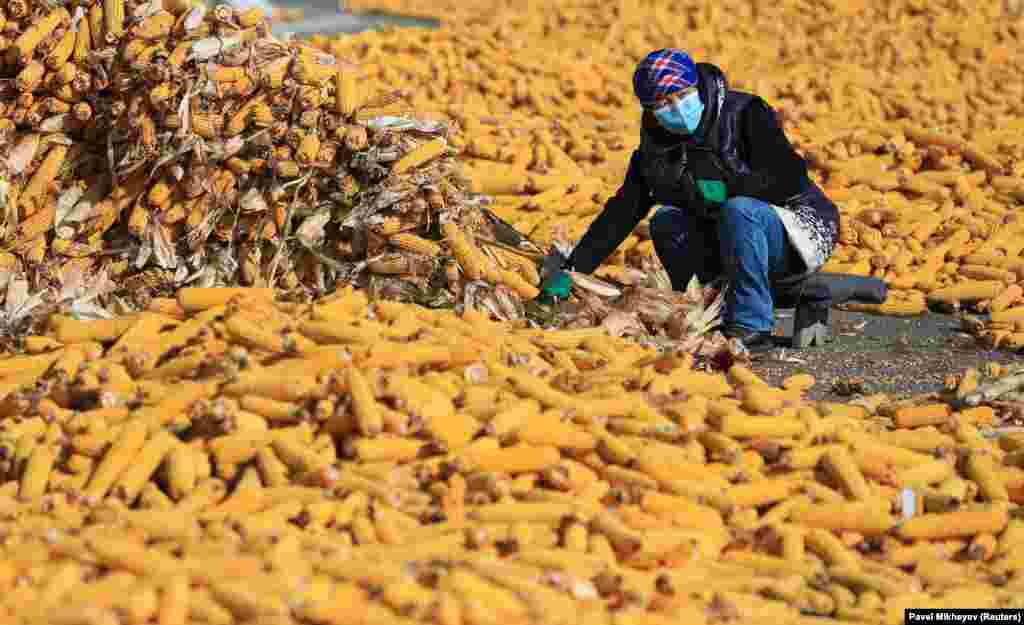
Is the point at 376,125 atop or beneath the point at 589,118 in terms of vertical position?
atop

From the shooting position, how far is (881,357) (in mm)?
7270

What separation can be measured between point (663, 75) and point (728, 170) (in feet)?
2.15

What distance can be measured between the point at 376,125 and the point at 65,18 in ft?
5.54

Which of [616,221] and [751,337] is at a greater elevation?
[616,221]

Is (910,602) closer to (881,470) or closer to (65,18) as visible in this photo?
(881,470)

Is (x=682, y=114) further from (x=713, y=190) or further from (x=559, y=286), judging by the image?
(x=559, y=286)

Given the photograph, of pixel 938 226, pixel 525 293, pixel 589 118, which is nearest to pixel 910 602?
pixel 525 293

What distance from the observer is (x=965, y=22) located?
14141 millimetres

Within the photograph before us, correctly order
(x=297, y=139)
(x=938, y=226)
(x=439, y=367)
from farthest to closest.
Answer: (x=938, y=226) < (x=297, y=139) < (x=439, y=367)

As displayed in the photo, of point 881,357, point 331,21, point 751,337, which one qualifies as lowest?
point 331,21

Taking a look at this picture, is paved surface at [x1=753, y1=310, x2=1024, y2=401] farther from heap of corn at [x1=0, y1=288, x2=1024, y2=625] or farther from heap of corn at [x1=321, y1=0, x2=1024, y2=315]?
heap of corn at [x1=0, y1=288, x2=1024, y2=625]

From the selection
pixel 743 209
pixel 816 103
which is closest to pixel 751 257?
pixel 743 209

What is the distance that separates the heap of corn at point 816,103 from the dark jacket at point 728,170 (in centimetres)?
74

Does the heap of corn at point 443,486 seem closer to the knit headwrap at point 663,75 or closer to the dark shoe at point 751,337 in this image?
the dark shoe at point 751,337
